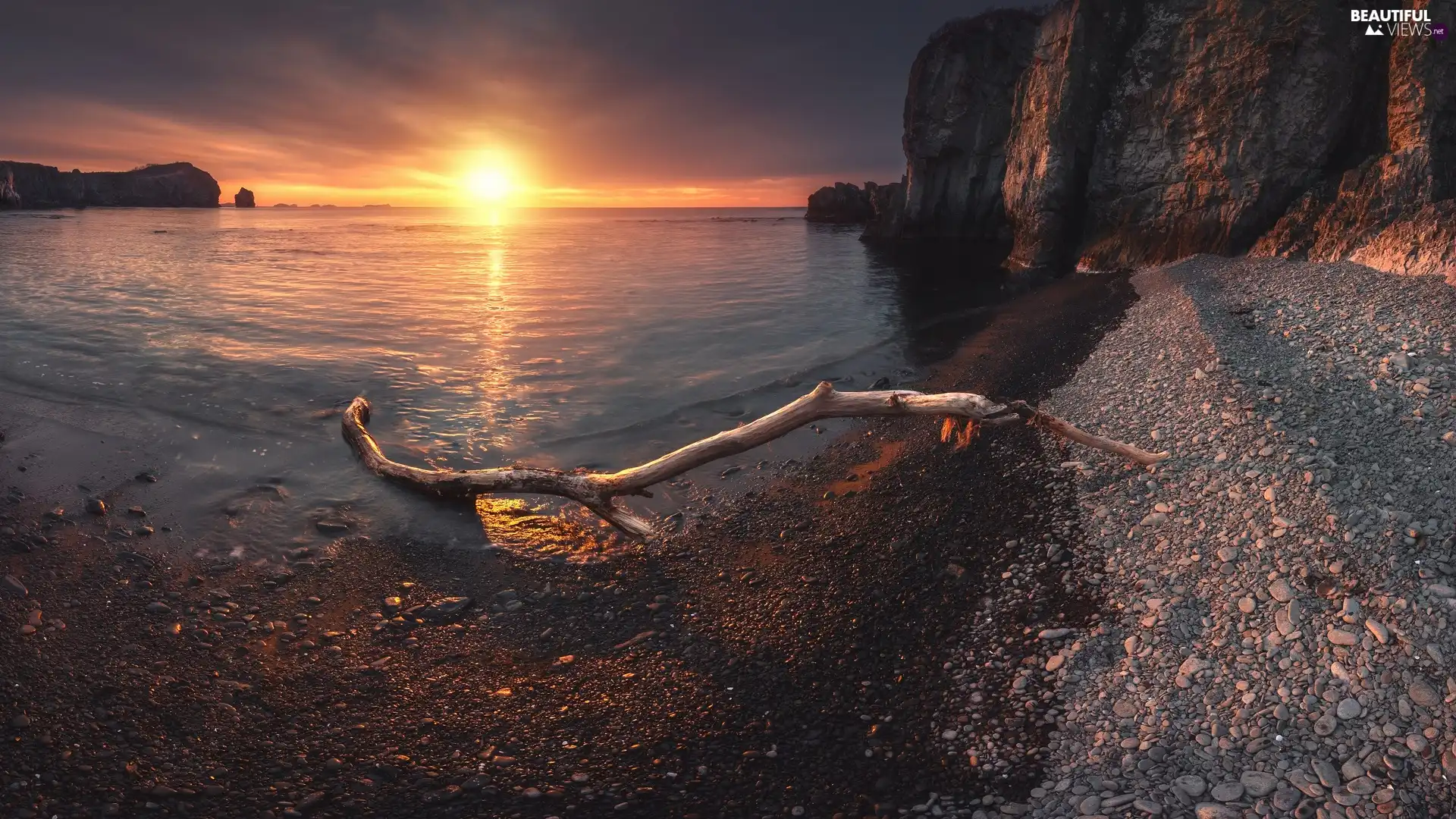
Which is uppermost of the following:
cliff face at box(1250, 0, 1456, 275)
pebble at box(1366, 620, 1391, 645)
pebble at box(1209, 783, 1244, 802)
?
cliff face at box(1250, 0, 1456, 275)

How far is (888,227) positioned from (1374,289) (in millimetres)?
53772

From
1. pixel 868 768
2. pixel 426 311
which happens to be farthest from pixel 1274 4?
pixel 426 311

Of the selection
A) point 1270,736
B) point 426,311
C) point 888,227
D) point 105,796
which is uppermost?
point 888,227

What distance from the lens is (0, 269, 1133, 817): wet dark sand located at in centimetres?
500

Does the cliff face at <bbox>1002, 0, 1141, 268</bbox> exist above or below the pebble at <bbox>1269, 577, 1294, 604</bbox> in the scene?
above

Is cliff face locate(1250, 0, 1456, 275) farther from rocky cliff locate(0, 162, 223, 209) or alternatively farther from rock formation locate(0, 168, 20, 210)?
rocky cliff locate(0, 162, 223, 209)

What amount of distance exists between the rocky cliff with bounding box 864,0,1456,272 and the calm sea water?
683 centimetres

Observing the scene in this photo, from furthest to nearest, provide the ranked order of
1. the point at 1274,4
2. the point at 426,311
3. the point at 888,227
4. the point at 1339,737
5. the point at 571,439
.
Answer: the point at 888,227, the point at 426,311, the point at 1274,4, the point at 571,439, the point at 1339,737

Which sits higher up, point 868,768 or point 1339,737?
point 1339,737

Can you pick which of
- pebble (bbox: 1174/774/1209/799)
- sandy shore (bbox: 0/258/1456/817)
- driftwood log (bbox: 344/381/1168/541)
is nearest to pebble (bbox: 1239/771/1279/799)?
sandy shore (bbox: 0/258/1456/817)

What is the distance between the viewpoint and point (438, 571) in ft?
26.8

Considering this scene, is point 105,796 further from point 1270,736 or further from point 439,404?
point 439,404

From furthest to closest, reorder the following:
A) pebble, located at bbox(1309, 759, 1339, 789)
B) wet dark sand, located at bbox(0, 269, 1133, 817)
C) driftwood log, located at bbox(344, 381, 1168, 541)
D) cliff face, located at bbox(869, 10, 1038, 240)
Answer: cliff face, located at bbox(869, 10, 1038, 240), driftwood log, located at bbox(344, 381, 1168, 541), wet dark sand, located at bbox(0, 269, 1133, 817), pebble, located at bbox(1309, 759, 1339, 789)

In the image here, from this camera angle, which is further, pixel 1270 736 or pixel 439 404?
pixel 439 404
